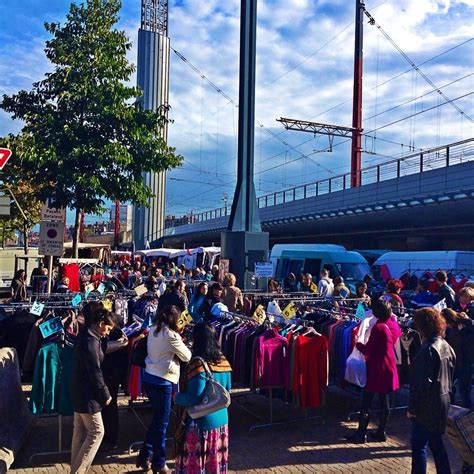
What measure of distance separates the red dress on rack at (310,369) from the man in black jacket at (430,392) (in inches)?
77.4

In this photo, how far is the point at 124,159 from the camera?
12977mm

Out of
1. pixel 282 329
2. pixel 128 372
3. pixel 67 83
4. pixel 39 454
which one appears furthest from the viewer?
pixel 67 83

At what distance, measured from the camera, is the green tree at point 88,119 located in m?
12.8

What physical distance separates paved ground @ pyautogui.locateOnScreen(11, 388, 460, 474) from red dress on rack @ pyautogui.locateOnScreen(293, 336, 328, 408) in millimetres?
499

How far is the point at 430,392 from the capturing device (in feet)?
15.9

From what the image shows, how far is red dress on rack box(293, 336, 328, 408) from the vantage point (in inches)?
271

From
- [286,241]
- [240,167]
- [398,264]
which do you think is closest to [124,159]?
[240,167]

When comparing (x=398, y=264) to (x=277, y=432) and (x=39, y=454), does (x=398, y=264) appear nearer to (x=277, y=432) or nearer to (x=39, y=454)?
(x=277, y=432)

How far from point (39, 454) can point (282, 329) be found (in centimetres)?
343

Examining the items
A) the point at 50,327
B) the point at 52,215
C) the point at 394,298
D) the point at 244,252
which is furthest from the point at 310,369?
Answer: the point at 244,252

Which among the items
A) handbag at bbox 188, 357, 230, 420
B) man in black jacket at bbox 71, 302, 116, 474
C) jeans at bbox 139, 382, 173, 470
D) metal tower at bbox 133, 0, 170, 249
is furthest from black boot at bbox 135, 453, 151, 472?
metal tower at bbox 133, 0, 170, 249

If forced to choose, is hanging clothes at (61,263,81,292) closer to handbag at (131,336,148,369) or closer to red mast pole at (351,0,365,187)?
handbag at (131,336,148,369)

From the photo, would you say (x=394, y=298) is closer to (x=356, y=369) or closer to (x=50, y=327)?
(x=356, y=369)

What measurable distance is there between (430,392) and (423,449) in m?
0.58
